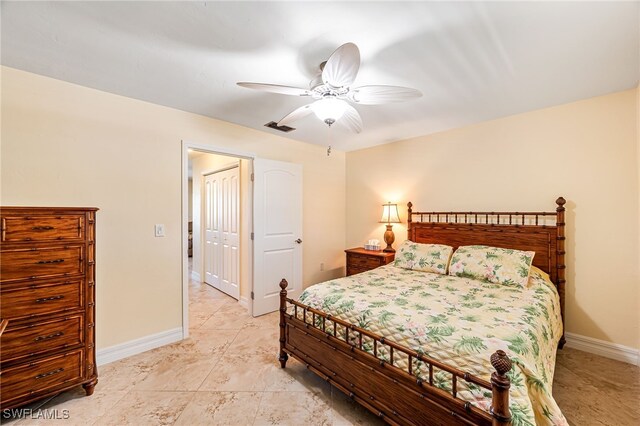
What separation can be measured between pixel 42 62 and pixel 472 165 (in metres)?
4.26

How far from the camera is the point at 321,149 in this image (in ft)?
14.6

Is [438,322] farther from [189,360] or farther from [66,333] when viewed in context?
[66,333]

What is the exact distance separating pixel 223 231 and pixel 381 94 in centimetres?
355

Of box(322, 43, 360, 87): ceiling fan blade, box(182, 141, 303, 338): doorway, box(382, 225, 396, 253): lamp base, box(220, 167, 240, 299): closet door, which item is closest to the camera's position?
box(322, 43, 360, 87): ceiling fan blade

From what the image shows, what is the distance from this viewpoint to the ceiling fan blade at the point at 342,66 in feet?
4.62

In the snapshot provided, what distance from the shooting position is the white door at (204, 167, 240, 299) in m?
4.16

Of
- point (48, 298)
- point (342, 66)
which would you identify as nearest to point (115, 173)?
point (48, 298)

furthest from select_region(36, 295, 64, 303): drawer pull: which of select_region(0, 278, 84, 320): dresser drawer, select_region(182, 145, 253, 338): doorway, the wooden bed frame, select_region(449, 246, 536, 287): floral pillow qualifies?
select_region(449, 246, 536, 287): floral pillow

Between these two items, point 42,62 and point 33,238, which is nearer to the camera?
point 33,238

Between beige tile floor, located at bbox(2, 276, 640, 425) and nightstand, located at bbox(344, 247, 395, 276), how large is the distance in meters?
1.79

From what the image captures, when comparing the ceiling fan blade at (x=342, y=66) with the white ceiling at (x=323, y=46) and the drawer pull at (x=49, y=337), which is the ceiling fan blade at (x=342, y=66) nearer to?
the white ceiling at (x=323, y=46)

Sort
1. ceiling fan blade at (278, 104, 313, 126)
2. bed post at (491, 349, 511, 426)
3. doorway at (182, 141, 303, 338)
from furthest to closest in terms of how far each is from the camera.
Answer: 1. doorway at (182, 141, 303, 338)
2. ceiling fan blade at (278, 104, 313, 126)
3. bed post at (491, 349, 511, 426)

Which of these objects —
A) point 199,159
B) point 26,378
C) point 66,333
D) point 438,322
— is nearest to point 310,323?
point 438,322

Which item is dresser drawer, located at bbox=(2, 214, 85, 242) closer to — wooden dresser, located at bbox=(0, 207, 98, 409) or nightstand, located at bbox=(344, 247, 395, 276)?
wooden dresser, located at bbox=(0, 207, 98, 409)
